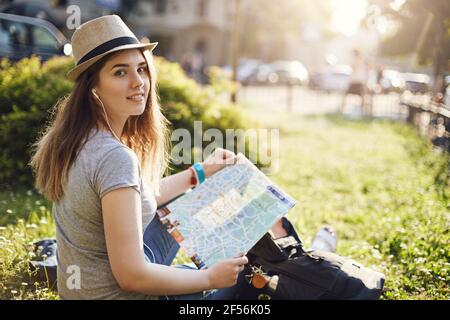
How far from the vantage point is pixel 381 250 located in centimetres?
399

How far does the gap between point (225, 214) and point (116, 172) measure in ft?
2.37

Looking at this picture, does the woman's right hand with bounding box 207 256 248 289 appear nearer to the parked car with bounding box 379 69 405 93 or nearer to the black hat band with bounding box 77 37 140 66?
the black hat band with bounding box 77 37 140 66

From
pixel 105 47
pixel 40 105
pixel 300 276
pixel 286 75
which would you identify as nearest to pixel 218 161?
pixel 300 276

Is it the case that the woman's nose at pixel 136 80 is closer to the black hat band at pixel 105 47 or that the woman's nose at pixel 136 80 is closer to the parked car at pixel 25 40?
the black hat band at pixel 105 47

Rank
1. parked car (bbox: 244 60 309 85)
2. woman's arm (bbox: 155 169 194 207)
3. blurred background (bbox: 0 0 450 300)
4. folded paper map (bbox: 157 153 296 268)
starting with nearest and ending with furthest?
folded paper map (bbox: 157 153 296 268)
woman's arm (bbox: 155 169 194 207)
blurred background (bbox: 0 0 450 300)
parked car (bbox: 244 60 309 85)

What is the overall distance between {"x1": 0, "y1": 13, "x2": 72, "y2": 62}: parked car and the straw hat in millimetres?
8908

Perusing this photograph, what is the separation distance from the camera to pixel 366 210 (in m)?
5.26

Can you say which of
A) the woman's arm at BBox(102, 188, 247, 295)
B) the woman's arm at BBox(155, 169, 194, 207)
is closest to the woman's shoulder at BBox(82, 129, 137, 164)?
the woman's arm at BBox(102, 188, 247, 295)

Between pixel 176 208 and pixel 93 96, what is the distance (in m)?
0.70

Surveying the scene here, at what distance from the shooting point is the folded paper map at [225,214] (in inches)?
84.7

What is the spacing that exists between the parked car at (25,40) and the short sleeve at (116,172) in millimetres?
9278

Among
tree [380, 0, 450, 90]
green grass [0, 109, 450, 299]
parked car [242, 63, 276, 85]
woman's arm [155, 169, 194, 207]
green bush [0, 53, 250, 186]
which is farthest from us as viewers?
parked car [242, 63, 276, 85]

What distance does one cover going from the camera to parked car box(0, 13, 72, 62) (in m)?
10.7

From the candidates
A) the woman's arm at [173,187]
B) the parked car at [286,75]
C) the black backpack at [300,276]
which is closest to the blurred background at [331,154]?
the black backpack at [300,276]
